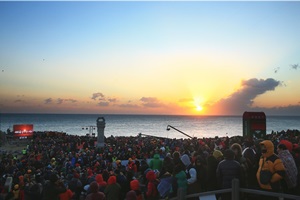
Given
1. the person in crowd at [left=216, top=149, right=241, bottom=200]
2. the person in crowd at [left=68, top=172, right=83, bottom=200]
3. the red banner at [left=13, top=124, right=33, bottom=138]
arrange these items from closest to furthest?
the person in crowd at [left=216, top=149, right=241, bottom=200] → the person in crowd at [left=68, top=172, right=83, bottom=200] → the red banner at [left=13, top=124, right=33, bottom=138]

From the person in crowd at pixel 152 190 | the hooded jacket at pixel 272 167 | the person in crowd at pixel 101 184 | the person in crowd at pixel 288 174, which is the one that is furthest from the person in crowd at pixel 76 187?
the person in crowd at pixel 288 174

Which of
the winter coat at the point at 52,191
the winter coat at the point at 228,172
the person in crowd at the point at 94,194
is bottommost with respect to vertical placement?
the winter coat at the point at 52,191

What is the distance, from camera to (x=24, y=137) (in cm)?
3722

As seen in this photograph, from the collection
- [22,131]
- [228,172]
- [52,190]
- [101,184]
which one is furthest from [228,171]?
[22,131]

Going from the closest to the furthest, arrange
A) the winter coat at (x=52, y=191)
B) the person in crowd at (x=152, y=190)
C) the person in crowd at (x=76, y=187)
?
the person in crowd at (x=152, y=190) → the winter coat at (x=52, y=191) → the person in crowd at (x=76, y=187)

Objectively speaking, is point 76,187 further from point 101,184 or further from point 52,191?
point 52,191

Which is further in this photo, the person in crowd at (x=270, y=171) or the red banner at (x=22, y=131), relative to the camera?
the red banner at (x=22, y=131)

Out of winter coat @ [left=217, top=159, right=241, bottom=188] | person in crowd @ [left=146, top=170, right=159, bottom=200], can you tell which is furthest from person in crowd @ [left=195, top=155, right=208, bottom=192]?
person in crowd @ [left=146, top=170, right=159, bottom=200]

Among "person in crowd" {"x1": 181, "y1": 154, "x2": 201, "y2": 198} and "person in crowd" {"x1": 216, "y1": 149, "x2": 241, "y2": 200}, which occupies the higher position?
"person in crowd" {"x1": 216, "y1": 149, "x2": 241, "y2": 200}

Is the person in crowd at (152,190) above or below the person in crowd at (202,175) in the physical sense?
below

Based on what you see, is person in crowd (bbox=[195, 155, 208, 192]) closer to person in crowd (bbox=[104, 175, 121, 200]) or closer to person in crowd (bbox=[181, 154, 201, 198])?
person in crowd (bbox=[181, 154, 201, 198])

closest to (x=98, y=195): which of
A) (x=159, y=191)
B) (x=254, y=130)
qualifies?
(x=159, y=191)

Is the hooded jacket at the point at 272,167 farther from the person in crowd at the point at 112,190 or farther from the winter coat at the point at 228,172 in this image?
the person in crowd at the point at 112,190

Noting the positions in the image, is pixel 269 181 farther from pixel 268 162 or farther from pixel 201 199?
pixel 201 199
